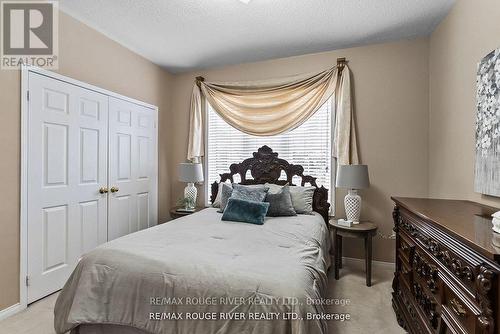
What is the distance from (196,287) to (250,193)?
66.3 inches

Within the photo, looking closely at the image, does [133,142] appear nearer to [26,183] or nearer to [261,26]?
[26,183]

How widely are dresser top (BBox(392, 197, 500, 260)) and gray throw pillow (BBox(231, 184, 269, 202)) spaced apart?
55.6 inches

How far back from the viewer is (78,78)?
272cm

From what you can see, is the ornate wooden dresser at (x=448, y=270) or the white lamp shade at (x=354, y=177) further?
the white lamp shade at (x=354, y=177)

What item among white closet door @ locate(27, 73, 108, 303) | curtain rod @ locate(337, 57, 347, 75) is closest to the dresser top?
curtain rod @ locate(337, 57, 347, 75)

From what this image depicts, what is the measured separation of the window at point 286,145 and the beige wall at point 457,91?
114cm

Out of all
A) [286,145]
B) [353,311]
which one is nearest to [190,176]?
[286,145]

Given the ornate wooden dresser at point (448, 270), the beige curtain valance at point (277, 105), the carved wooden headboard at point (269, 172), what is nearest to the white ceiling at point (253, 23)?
the beige curtain valance at point (277, 105)

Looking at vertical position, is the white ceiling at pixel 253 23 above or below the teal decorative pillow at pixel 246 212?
above

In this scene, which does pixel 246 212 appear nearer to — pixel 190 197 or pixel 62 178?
pixel 190 197

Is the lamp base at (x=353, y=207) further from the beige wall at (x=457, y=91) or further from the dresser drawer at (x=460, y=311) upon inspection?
the dresser drawer at (x=460, y=311)

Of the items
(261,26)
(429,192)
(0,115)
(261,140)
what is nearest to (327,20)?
(261,26)

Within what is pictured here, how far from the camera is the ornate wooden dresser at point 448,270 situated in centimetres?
94

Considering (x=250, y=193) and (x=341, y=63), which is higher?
(x=341, y=63)
